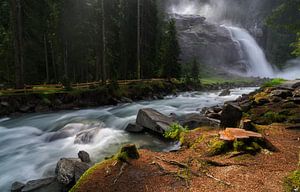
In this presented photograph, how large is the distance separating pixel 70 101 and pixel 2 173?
1415 centimetres

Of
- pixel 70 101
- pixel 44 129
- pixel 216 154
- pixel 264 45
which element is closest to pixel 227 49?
pixel 264 45

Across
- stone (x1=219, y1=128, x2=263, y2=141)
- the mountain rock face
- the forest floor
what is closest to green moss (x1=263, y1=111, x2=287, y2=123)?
the forest floor

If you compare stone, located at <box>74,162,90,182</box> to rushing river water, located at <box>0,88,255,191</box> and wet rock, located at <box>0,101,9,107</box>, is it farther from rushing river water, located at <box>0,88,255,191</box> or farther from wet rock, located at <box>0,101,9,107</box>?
wet rock, located at <box>0,101,9,107</box>

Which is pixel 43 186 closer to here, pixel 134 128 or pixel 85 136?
pixel 85 136

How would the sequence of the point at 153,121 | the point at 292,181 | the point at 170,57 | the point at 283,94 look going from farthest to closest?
the point at 170,57, the point at 283,94, the point at 153,121, the point at 292,181

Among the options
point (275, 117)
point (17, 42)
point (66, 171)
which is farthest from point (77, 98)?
point (275, 117)

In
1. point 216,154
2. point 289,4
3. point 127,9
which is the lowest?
point 216,154

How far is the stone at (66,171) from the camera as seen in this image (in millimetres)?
8261

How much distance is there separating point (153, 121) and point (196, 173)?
672 cm

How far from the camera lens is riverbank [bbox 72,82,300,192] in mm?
6164

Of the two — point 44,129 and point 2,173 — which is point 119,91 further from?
point 2,173

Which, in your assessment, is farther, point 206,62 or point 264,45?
point 264,45

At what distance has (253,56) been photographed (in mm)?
80062

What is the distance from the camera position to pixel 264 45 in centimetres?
8869
